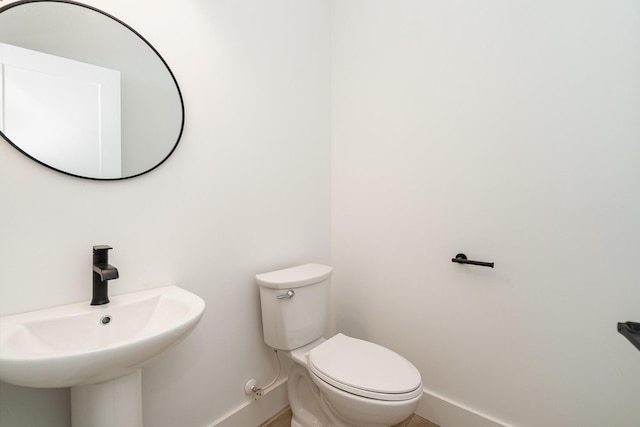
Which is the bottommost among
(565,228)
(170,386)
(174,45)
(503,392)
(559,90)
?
(503,392)

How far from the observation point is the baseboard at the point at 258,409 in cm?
128

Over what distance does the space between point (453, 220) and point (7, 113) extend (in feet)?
5.62

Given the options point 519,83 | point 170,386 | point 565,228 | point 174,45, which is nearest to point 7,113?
point 174,45

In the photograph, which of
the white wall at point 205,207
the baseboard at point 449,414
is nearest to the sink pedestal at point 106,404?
the white wall at point 205,207

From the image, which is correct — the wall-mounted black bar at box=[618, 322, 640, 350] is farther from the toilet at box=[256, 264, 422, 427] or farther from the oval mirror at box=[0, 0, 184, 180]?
the oval mirror at box=[0, 0, 184, 180]

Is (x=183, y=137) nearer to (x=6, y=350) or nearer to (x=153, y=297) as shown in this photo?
(x=153, y=297)

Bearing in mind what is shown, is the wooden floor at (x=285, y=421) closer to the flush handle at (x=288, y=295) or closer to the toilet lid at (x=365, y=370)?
the toilet lid at (x=365, y=370)

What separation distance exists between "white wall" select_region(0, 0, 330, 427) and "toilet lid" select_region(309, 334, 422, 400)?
0.43 metres

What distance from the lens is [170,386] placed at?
1.10 meters

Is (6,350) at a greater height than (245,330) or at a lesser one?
greater

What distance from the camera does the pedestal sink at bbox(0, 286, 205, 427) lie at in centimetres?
59

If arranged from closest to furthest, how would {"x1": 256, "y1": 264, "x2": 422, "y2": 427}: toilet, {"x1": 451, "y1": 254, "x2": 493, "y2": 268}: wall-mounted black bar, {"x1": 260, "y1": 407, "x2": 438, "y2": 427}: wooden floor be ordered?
{"x1": 256, "y1": 264, "x2": 422, "y2": 427}: toilet < {"x1": 451, "y1": 254, "x2": 493, "y2": 268}: wall-mounted black bar < {"x1": 260, "y1": 407, "x2": 438, "y2": 427}: wooden floor

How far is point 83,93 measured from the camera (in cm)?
92

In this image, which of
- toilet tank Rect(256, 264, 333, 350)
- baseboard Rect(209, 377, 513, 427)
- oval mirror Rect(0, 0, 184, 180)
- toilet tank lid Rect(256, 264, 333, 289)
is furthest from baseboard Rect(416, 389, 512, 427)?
oval mirror Rect(0, 0, 184, 180)
